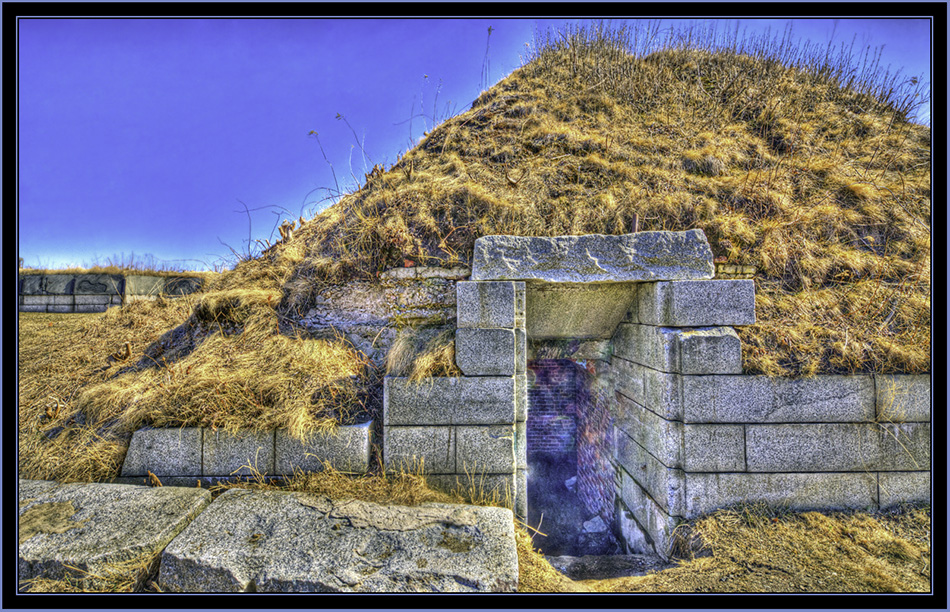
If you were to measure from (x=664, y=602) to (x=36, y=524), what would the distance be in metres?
4.47

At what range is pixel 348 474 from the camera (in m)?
3.48

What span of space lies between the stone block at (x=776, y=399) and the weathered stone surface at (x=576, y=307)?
3.69 feet

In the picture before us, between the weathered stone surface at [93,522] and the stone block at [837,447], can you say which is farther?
the stone block at [837,447]

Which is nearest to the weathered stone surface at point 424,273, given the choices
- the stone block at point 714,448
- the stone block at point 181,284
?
the stone block at point 714,448

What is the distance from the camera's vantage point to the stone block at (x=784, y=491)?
3508mm

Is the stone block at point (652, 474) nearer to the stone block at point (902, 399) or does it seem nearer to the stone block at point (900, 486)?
the stone block at point (900, 486)

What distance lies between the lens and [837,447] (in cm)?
351

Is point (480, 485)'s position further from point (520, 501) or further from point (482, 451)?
point (520, 501)

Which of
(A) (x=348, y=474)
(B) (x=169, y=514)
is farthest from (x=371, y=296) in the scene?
(B) (x=169, y=514)

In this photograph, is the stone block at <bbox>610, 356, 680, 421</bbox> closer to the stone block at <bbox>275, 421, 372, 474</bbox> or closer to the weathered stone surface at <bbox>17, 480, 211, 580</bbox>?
the stone block at <bbox>275, 421, 372, 474</bbox>

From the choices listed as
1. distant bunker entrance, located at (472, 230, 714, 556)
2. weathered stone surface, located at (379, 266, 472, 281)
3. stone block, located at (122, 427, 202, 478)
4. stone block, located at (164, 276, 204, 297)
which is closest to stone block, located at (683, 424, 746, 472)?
distant bunker entrance, located at (472, 230, 714, 556)

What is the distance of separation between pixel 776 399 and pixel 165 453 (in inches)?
213

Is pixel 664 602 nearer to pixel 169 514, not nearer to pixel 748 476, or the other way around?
pixel 748 476

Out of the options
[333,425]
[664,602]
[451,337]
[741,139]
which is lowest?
[664,602]
